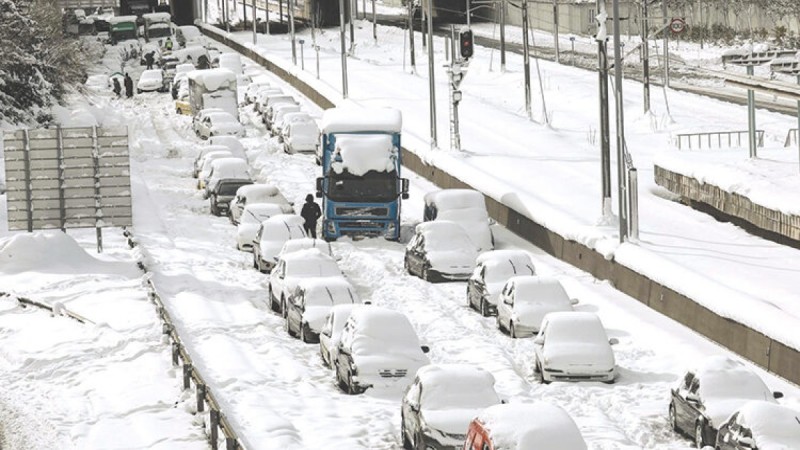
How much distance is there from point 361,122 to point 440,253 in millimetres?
6659

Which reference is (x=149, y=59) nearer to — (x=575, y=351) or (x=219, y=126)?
(x=219, y=126)

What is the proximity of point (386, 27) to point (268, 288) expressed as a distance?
90.8 metres

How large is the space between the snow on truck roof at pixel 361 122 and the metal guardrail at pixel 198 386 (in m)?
8.13

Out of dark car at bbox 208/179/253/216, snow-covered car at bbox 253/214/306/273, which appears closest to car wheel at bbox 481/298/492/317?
snow-covered car at bbox 253/214/306/273

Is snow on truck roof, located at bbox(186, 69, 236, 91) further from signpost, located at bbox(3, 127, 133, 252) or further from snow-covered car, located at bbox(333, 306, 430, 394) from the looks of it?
snow-covered car, located at bbox(333, 306, 430, 394)

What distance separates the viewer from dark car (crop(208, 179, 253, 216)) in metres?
50.4

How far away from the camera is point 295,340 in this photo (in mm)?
33438

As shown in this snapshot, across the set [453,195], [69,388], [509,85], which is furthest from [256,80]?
[69,388]

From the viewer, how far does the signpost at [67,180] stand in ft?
146

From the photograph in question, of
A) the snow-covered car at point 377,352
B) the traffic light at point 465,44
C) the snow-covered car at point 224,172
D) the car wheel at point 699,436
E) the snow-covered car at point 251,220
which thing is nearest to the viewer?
the car wheel at point 699,436

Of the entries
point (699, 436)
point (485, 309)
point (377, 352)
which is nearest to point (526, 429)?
point (699, 436)

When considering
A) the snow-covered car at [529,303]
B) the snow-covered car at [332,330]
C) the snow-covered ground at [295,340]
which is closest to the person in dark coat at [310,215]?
the snow-covered ground at [295,340]

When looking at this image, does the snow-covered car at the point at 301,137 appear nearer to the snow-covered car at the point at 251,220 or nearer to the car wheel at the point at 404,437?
the snow-covered car at the point at 251,220

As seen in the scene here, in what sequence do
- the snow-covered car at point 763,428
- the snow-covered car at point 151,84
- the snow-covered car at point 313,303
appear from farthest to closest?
1. the snow-covered car at point 151,84
2. the snow-covered car at point 313,303
3. the snow-covered car at point 763,428
